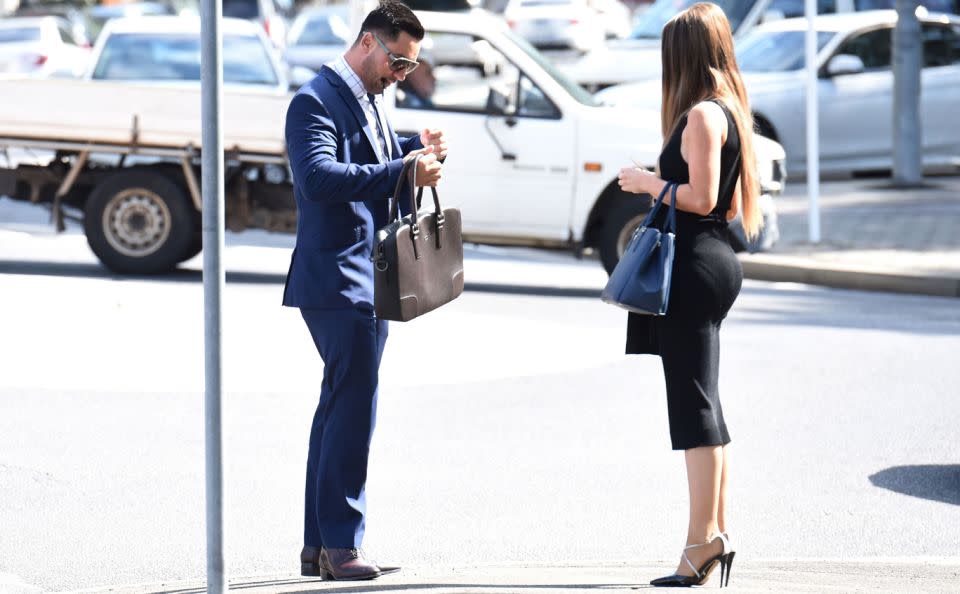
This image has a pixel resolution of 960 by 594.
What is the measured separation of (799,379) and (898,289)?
433cm

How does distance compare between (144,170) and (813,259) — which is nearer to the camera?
(144,170)

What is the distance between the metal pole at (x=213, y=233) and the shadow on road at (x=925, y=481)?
3.70 metres

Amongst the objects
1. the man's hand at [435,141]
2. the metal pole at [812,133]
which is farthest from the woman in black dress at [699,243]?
the metal pole at [812,133]

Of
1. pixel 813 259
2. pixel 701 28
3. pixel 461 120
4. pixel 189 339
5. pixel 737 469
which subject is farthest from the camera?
pixel 813 259

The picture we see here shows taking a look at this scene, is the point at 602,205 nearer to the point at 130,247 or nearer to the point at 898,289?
A: the point at 898,289

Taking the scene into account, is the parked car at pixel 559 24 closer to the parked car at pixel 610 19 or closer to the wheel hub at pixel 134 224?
the parked car at pixel 610 19

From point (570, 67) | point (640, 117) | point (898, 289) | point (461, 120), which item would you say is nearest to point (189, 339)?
point (461, 120)

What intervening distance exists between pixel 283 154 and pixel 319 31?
19.5 meters

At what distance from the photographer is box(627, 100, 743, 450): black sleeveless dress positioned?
5191mm

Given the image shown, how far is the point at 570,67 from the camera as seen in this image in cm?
2339

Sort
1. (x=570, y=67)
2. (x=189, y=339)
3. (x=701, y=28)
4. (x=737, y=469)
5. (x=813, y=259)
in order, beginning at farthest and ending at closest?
(x=570, y=67) → (x=813, y=259) → (x=189, y=339) → (x=737, y=469) → (x=701, y=28)

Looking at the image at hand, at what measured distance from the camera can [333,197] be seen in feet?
16.6

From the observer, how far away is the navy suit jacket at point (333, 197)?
16.8ft

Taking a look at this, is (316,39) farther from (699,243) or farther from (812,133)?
(699,243)
